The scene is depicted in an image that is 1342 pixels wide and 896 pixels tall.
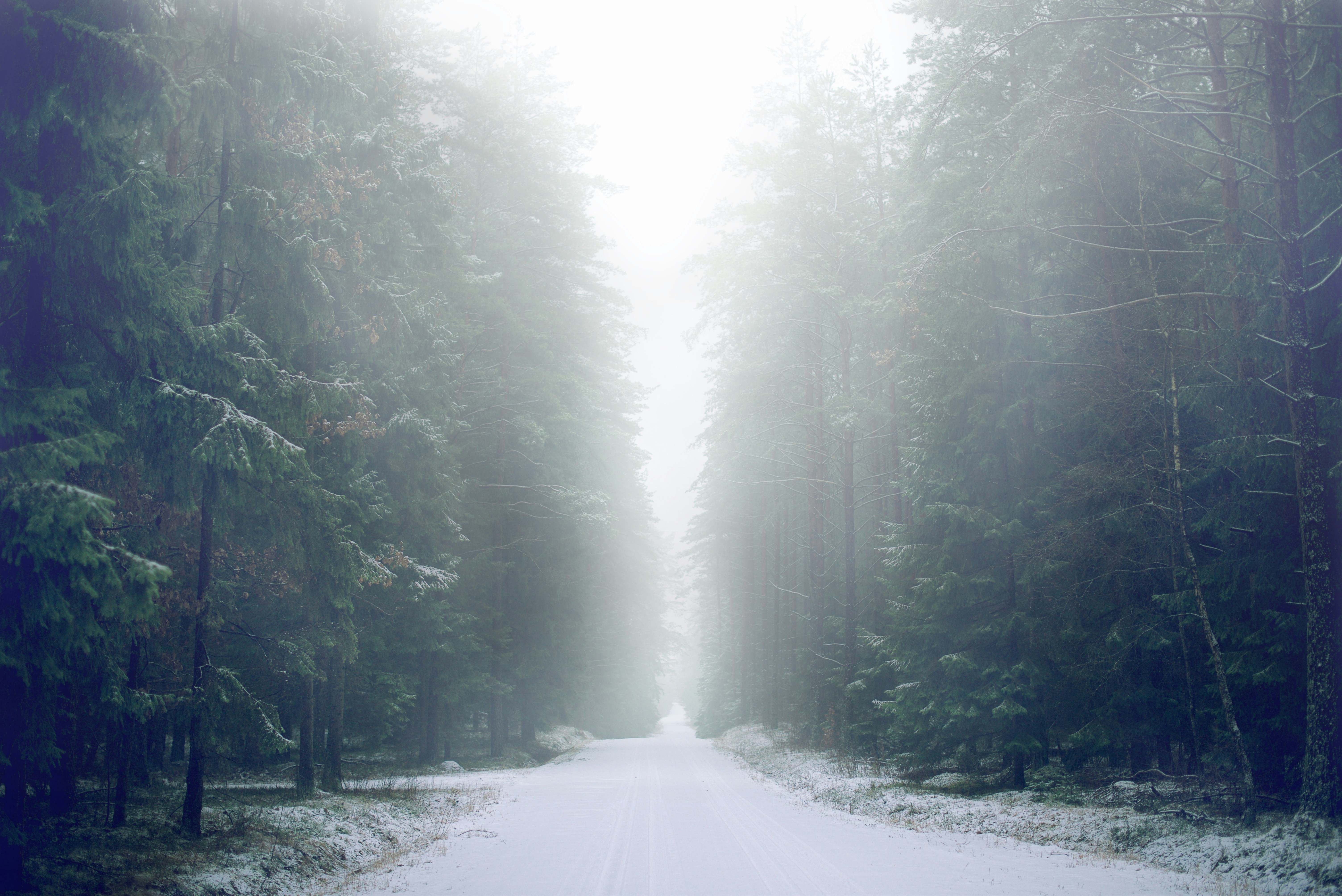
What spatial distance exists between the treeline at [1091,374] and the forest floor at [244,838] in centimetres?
876

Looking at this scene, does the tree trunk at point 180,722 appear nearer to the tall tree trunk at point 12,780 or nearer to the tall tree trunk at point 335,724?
the tall tree trunk at point 12,780

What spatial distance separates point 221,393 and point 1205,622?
492 inches

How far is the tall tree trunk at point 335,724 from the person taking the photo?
547 inches

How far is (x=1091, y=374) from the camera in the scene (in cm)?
1329

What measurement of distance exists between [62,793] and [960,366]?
15352 mm

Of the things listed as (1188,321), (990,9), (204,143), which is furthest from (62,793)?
Answer: (990,9)

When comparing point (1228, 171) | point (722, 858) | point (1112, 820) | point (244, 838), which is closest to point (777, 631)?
point (1112, 820)

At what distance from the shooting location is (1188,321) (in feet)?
38.2

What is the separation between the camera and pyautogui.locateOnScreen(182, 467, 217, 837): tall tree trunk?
834 centimetres

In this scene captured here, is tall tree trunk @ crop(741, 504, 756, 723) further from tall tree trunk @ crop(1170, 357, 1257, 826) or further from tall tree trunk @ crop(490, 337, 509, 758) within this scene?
tall tree trunk @ crop(1170, 357, 1257, 826)

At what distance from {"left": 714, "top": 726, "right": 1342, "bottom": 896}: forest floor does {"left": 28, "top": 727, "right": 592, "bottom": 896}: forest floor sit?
714 cm

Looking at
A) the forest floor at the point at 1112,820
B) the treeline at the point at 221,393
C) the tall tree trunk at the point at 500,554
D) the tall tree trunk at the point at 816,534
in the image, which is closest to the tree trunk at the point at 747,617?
the tall tree trunk at the point at 816,534

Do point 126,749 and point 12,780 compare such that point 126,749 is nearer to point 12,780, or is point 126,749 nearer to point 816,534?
point 12,780

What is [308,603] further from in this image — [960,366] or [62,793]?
[960,366]
